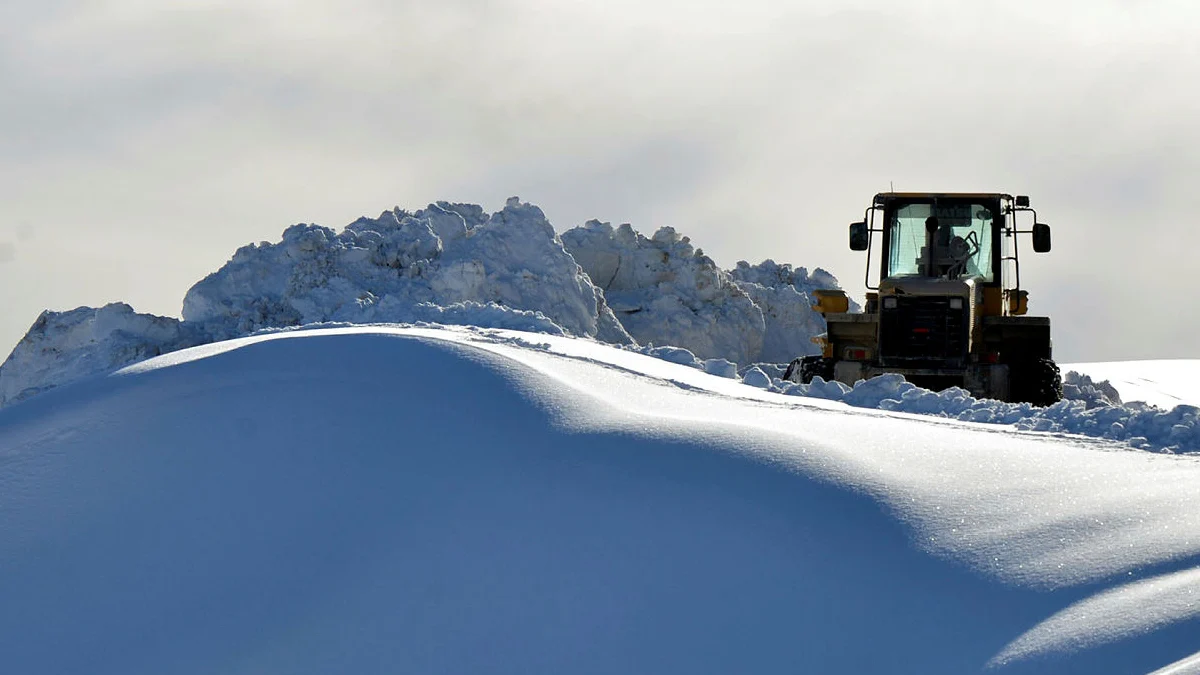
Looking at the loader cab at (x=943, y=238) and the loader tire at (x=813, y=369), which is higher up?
the loader cab at (x=943, y=238)

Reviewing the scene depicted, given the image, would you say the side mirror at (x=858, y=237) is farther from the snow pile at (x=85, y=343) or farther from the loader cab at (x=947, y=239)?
the snow pile at (x=85, y=343)

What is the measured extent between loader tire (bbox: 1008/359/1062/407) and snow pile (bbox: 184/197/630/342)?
417cm

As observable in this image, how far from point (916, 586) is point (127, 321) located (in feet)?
30.6

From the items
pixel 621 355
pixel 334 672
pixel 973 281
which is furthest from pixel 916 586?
Answer: pixel 973 281

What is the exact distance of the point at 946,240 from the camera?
1126 centimetres

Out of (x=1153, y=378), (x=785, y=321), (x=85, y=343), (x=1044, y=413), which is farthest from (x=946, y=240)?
(x=1153, y=378)

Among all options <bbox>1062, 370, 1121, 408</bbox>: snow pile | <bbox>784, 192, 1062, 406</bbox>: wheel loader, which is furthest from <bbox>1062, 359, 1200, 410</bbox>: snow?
<bbox>784, 192, 1062, 406</bbox>: wheel loader

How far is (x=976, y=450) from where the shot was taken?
17.7 ft

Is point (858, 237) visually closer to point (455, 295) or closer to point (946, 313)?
point (946, 313)

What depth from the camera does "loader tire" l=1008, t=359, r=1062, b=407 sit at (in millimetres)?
10453

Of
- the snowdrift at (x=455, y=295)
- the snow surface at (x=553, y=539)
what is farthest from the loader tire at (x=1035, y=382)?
the snow surface at (x=553, y=539)

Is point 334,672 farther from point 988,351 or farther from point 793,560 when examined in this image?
point 988,351

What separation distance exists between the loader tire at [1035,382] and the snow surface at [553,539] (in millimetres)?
4656

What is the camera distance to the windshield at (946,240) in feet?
36.4
